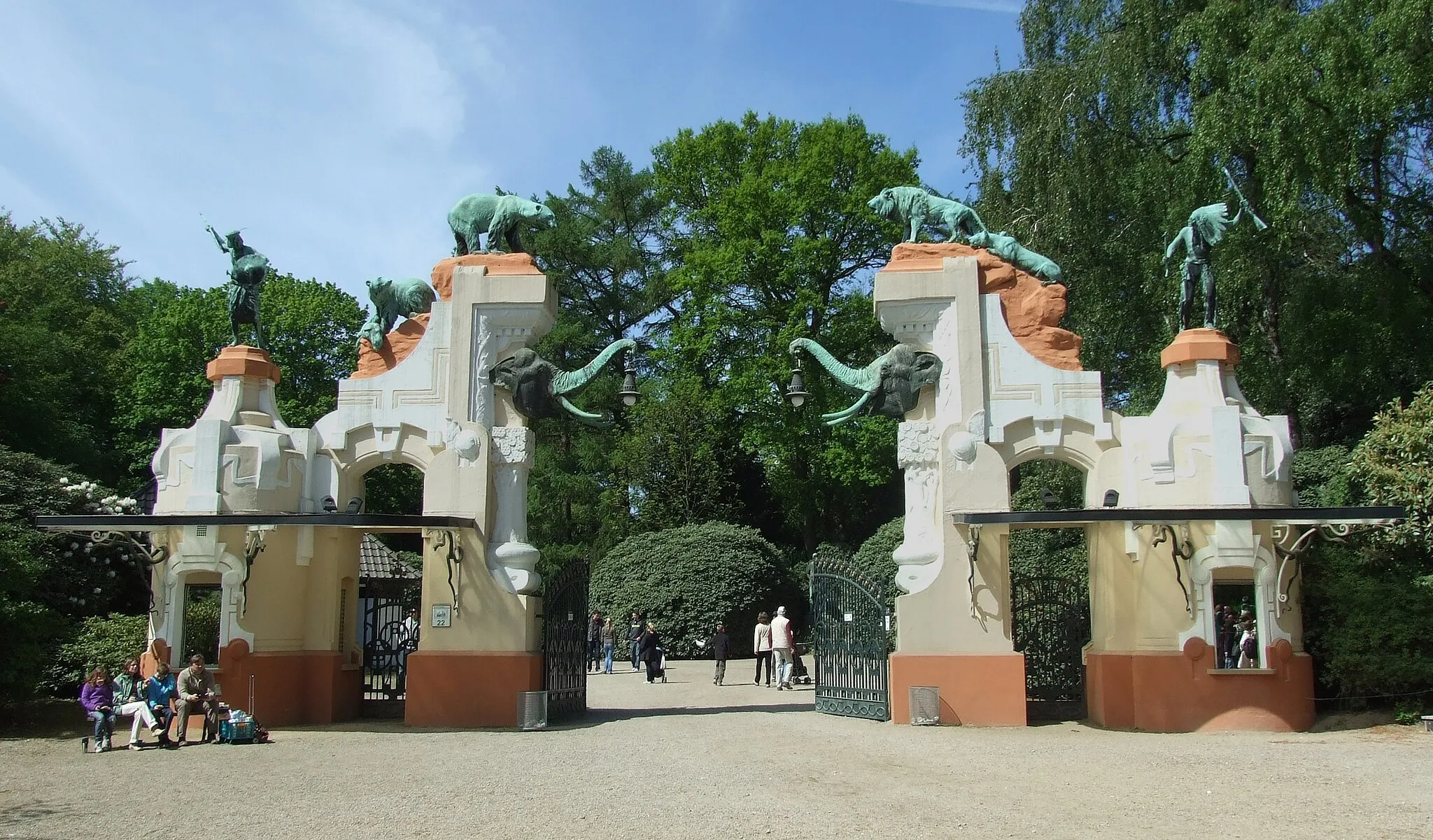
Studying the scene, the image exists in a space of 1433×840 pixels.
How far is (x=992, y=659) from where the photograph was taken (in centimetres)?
1517

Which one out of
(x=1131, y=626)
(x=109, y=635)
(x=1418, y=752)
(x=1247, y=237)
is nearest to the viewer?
(x=1418, y=752)

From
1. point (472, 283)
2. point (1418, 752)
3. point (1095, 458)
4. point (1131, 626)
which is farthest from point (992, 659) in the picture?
point (472, 283)

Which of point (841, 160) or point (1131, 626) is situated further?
point (841, 160)

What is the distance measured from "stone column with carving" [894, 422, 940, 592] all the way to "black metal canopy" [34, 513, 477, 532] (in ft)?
21.1

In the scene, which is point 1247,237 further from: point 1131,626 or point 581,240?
point 581,240

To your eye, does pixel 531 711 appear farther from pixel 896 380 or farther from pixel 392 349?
pixel 896 380

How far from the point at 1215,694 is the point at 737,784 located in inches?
284

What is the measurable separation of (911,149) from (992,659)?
75.8 feet

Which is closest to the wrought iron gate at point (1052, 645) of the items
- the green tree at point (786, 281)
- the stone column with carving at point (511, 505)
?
the stone column with carving at point (511, 505)

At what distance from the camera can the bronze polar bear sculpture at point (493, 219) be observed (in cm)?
1689

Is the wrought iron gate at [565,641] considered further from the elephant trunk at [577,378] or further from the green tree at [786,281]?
the green tree at [786,281]

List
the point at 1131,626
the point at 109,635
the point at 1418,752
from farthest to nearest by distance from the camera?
1. the point at 109,635
2. the point at 1131,626
3. the point at 1418,752

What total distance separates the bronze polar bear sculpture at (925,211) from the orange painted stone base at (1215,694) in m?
6.41

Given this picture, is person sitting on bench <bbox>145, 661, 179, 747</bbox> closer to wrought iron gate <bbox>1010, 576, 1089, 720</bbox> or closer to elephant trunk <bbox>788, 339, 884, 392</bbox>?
elephant trunk <bbox>788, 339, 884, 392</bbox>
